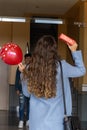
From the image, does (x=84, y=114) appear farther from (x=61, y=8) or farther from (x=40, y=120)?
(x=40, y=120)

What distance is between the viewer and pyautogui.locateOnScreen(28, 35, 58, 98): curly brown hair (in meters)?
2.96

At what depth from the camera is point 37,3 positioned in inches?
310

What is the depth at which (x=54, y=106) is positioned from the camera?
2.96m

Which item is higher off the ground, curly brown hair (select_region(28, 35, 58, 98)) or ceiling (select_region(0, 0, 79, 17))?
ceiling (select_region(0, 0, 79, 17))

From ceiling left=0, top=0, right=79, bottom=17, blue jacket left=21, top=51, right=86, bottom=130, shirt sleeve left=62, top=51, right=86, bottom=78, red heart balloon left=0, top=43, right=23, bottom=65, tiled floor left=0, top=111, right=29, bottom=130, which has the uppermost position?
ceiling left=0, top=0, right=79, bottom=17

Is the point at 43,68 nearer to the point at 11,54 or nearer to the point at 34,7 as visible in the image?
the point at 11,54

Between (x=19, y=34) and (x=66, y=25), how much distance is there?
4.63 ft

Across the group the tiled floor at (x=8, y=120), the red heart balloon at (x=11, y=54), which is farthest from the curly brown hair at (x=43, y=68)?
the tiled floor at (x=8, y=120)

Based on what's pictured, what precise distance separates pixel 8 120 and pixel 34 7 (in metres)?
2.68

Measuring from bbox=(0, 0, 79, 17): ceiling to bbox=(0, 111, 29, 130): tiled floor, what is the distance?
2478 millimetres

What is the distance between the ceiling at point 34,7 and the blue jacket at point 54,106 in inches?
A: 185

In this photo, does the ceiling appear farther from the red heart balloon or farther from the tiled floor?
the red heart balloon

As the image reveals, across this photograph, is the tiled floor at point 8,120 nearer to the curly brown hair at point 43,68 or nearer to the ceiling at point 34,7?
the ceiling at point 34,7

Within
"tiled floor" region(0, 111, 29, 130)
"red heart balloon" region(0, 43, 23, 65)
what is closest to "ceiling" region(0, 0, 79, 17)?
"tiled floor" region(0, 111, 29, 130)
